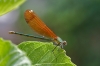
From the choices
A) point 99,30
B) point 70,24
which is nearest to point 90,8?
point 70,24

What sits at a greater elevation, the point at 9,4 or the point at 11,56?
the point at 9,4

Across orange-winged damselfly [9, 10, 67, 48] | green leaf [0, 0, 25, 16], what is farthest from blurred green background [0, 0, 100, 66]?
green leaf [0, 0, 25, 16]

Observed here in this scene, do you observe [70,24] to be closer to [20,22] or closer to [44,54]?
[20,22]

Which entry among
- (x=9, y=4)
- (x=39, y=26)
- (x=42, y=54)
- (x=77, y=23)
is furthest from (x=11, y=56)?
(x=77, y=23)

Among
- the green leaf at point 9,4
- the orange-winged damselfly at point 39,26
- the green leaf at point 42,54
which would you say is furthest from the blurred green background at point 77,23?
the green leaf at point 9,4

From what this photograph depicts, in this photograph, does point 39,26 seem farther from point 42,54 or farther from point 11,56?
point 11,56

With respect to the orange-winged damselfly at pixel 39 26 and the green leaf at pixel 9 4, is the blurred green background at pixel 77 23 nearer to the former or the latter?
the orange-winged damselfly at pixel 39 26

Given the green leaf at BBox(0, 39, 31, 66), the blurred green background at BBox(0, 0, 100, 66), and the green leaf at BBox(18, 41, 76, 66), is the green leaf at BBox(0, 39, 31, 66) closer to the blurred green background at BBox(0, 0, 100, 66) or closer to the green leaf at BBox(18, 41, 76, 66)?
the green leaf at BBox(18, 41, 76, 66)
